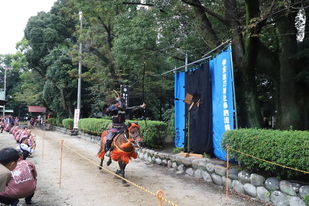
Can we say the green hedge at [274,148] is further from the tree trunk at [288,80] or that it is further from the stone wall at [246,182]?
the tree trunk at [288,80]

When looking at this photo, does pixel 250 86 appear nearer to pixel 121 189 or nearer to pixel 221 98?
pixel 221 98

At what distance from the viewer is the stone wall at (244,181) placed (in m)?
4.89

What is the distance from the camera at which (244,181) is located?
597 centimetres

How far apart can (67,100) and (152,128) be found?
19526 mm

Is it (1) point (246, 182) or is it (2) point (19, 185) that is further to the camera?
(1) point (246, 182)

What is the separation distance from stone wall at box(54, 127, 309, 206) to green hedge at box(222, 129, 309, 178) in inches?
10.0

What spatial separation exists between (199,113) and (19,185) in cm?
630

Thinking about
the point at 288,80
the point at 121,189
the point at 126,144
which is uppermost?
the point at 288,80

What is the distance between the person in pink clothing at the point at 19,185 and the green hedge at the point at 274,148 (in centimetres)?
485

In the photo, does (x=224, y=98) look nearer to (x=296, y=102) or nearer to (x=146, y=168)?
(x=296, y=102)

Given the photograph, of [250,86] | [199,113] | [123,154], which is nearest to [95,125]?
[199,113]

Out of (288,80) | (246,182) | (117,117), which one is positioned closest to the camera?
(246,182)

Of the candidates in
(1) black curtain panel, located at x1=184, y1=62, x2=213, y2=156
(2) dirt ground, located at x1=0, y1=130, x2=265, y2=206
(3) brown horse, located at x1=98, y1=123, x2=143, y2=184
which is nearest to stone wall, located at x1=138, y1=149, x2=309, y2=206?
(2) dirt ground, located at x1=0, y1=130, x2=265, y2=206

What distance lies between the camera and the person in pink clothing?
14.4 ft
